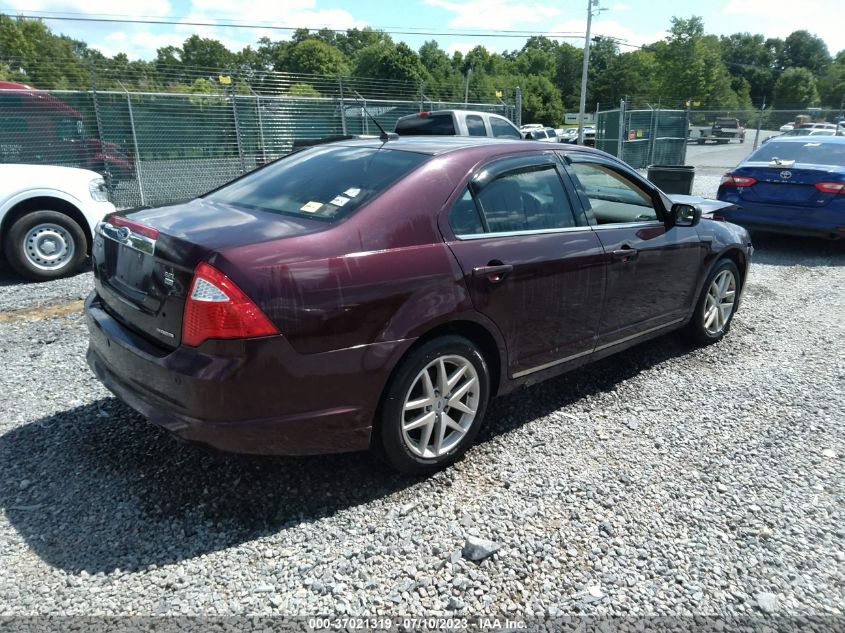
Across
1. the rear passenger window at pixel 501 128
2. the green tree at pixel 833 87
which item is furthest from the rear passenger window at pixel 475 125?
the green tree at pixel 833 87

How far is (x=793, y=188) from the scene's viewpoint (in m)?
8.12

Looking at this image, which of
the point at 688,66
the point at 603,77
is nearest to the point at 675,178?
the point at 688,66

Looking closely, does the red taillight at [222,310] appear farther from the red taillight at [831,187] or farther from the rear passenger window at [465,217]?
the red taillight at [831,187]

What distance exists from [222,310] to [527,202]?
5.97 feet

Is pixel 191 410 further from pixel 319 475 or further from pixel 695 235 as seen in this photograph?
pixel 695 235

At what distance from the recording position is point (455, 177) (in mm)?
3162

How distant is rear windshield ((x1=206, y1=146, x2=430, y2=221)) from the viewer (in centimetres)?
301

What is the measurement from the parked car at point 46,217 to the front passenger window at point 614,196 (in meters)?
5.06

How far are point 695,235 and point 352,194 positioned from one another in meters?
2.80

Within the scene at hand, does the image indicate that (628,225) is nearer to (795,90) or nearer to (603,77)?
(795,90)

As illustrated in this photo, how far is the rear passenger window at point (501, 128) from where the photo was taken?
12.3m

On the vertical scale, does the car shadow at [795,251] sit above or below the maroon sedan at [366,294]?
below

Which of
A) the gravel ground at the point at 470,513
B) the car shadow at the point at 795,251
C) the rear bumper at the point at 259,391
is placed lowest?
the car shadow at the point at 795,251

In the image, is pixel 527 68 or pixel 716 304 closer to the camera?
pixel 716 304
